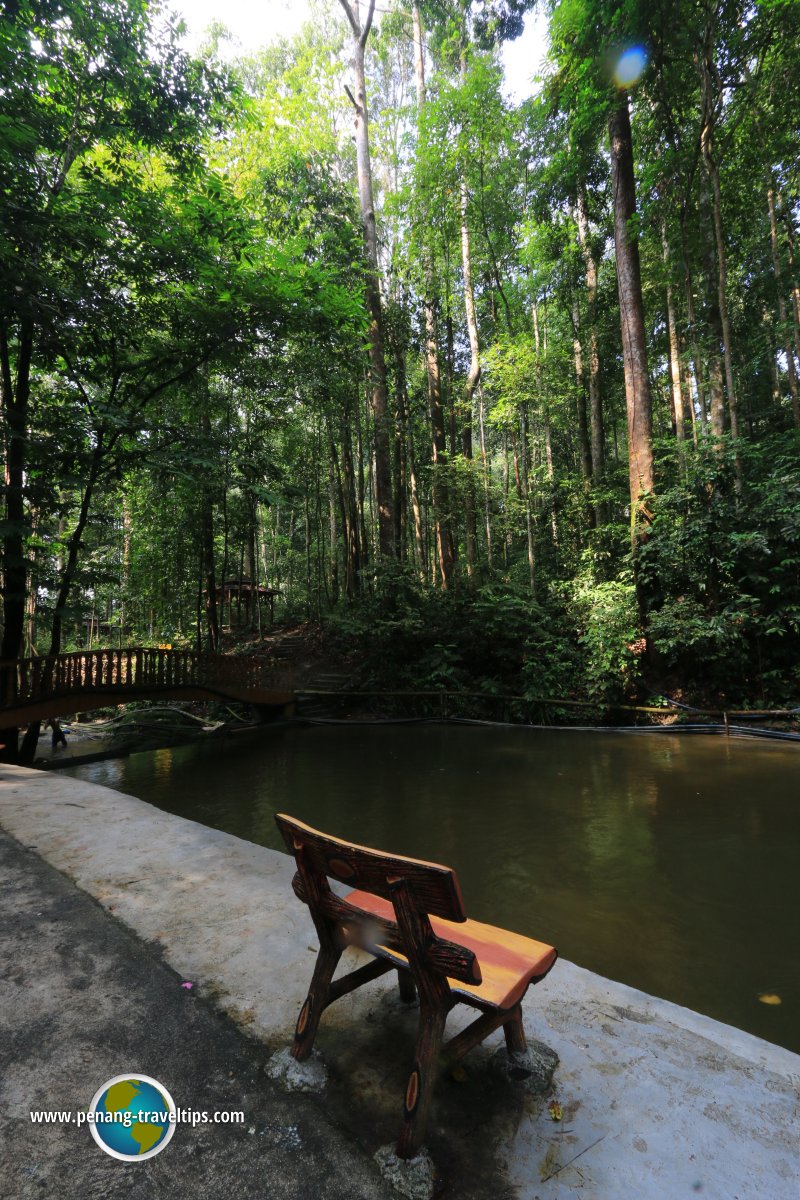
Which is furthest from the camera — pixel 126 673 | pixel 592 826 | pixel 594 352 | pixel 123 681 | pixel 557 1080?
pixel 594 352

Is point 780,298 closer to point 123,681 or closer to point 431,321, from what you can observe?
point 431,321

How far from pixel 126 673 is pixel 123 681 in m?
0.21

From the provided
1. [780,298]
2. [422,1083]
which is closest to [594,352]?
Answer: [780,298]

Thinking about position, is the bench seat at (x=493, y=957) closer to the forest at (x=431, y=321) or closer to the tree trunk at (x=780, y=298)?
the forest at (x=431, y=321)

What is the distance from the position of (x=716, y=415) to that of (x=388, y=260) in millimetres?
12042

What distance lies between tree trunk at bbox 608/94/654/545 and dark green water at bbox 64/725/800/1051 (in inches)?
174

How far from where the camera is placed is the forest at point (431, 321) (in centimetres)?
744

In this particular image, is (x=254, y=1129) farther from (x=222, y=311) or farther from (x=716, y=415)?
(x=716, y=415)

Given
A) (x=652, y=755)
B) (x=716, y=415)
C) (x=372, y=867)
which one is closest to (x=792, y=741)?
(x=652, y=755)

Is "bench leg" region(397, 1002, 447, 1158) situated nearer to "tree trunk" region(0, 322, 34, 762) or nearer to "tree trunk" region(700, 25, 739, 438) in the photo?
"tree trunk" region(0, 322, 34, 762)

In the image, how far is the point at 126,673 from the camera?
882 centimetres

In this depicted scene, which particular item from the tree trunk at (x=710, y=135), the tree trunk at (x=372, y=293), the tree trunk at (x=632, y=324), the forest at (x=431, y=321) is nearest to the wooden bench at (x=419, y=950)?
the forest at (x=431, y=321)

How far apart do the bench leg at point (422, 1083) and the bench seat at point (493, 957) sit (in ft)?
0.36

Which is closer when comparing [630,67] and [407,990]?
[407,990]
